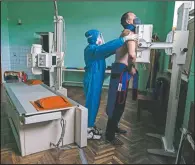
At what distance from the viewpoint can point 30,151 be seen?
44.0 inches

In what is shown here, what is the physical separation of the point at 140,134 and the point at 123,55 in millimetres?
689

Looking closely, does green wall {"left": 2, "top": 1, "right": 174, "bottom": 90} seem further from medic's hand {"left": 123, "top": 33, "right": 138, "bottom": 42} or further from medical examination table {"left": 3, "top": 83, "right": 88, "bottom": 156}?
medical examination table {"left": 3, "top": 83, "right": 88, "bottom": 156}

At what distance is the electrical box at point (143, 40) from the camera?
85 cm

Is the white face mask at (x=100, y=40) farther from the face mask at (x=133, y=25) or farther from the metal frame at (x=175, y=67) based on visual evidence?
the metal frame at (x=175, y=67)

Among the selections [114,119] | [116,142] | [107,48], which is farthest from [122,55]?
[116,142]

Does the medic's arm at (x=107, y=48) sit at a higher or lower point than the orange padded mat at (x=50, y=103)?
higher

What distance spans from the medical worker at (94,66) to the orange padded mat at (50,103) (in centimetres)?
23

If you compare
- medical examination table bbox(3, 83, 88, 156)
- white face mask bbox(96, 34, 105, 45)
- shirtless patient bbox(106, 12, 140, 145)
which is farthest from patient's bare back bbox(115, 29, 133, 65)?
medical examination table bbox(3, 83, 88, 156)

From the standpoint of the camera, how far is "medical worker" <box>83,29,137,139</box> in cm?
112

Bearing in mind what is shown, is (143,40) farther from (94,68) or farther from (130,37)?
(94,68)

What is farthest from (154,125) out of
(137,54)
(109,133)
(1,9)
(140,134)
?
(1,9)

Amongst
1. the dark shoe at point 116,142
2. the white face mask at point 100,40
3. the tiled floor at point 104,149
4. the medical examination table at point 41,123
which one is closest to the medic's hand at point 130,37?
the white face mask at point 100,40

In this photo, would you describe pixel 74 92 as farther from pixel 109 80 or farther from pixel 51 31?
pixel 51 31

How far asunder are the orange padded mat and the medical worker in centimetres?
23
